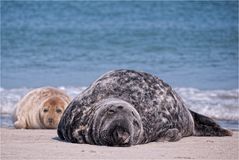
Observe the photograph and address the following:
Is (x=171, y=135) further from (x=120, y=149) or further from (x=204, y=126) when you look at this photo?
(x=120, y=149)

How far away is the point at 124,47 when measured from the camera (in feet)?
73.9

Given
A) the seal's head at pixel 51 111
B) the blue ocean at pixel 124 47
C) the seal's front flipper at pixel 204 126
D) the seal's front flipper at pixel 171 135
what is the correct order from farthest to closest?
1. the blue ocean at pixel 124 47
2. the seal's head at pixel 51 111
3. the seal's front flipper at pixel 204 126
4. the seal's front flipper at pixel 171 135

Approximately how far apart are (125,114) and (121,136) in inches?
9.8

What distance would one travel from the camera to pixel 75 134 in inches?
283

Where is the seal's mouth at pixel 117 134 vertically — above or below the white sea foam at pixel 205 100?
above

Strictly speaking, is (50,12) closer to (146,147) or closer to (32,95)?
(32,95)

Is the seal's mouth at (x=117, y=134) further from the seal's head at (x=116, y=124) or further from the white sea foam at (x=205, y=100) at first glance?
the white sea foam at (x=205, y=100)

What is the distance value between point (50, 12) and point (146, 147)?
28299mm

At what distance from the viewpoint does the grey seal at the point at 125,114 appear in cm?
688

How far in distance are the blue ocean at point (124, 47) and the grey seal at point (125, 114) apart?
8.41ft

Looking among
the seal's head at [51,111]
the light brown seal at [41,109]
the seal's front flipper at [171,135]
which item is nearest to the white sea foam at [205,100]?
the light brown seal at [41,109]

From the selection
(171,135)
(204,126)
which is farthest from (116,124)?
(204,126)

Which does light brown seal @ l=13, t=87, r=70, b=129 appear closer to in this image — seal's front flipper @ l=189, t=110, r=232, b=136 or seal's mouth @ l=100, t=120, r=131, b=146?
seal's front flipper @ l=189, t=110, r=232, b=136

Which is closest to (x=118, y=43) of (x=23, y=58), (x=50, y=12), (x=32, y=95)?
(x=23, y=58)
